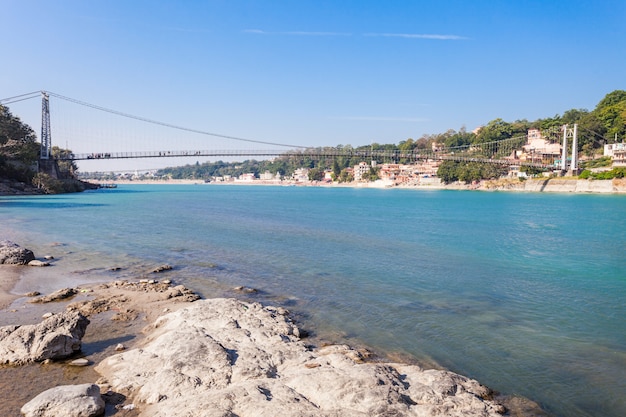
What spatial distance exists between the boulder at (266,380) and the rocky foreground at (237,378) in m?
0.01

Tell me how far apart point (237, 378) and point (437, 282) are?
7074mm

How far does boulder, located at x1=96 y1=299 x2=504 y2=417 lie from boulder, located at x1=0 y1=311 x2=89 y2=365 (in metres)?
0.65

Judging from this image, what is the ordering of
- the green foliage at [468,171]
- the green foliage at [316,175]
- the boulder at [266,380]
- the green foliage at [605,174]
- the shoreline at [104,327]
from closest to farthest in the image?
the boulder at [266,380]
the shoreline at [104,327]
the green foliage at [605,174]
the green foliage at [468,171]
the green foliage at [316,175]

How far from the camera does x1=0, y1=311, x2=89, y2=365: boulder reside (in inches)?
208

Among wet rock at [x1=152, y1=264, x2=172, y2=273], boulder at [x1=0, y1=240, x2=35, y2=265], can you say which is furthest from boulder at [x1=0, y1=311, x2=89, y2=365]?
boulder at [x1=0, y1=240, x2=35, y2=265]

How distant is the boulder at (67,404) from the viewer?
3928mm

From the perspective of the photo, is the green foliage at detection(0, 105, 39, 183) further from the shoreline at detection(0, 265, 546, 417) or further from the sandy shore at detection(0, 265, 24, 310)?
the shoreline at detection(0, 265, 546, 417)

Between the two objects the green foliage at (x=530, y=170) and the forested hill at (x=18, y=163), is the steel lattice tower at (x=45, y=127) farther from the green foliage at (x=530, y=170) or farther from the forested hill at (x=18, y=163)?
the green foliage at (x=530, y=170)

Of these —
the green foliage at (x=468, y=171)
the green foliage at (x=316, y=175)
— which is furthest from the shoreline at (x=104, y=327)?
the green foliage at (x=316, y=175)

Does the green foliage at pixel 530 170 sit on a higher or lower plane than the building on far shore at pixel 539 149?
lower

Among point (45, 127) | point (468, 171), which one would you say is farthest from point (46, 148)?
point (468, 171)

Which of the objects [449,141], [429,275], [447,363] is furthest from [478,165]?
[447,363]

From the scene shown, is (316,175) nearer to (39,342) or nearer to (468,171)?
(468,171)

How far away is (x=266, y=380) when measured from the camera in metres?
4.45
